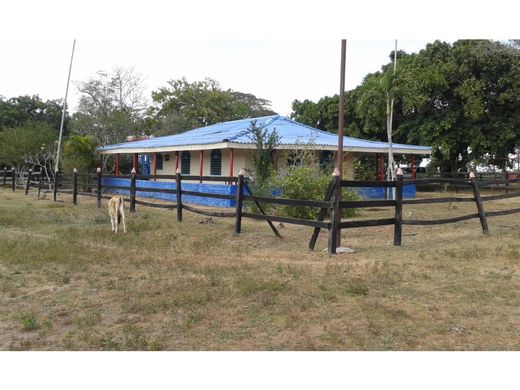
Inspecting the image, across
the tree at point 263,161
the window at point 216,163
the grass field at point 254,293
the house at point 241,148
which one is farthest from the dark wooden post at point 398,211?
the window at point 216,163

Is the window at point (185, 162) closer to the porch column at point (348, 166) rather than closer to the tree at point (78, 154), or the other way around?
the tree at point (78, 154)

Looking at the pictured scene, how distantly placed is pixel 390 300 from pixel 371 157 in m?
21.9

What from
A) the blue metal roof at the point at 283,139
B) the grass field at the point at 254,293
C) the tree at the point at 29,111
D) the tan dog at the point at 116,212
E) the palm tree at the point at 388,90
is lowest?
the grass field at the point at 254,293

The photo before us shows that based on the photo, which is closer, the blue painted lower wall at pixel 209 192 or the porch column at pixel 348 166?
the blue painted lower wall at pixel 209 192

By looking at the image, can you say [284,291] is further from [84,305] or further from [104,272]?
[104,272]

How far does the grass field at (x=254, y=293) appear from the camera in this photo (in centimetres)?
376

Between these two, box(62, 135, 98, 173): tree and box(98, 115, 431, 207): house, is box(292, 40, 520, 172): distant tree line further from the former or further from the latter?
box(62, 135, 98, 173): tree

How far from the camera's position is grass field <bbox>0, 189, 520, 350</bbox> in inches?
148

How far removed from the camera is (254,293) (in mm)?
4984

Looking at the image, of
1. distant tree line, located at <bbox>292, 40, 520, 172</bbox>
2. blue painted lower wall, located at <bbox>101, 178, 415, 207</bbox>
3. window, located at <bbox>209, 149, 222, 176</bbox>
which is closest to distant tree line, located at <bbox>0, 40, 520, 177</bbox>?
distant tree line, located at <bbox>292, 40, 520, 172</bbox>

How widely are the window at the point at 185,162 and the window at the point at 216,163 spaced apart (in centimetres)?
235

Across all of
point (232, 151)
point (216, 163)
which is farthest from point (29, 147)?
point (232, 151)

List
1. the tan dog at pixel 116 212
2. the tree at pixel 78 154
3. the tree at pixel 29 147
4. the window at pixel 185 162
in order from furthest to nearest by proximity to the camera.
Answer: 1. the tree at pixel 29 147
2. the tree at pixel 78 154
3. the window at pixel 185 162
4. the tan dog at pixel 116 212

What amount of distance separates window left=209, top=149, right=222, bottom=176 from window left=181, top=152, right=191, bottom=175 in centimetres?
235
